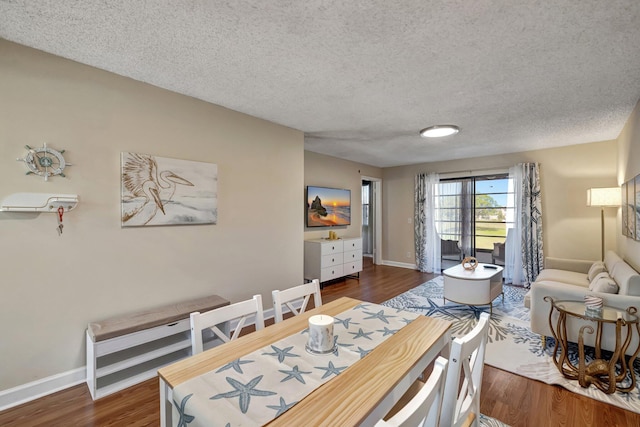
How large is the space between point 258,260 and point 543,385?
2843mm

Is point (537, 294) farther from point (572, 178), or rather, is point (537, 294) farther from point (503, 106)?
point (572, 178)

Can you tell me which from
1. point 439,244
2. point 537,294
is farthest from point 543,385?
point 439,244

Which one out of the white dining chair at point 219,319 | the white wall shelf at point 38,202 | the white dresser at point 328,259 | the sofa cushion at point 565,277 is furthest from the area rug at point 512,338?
the white wall shelf at point 38,202

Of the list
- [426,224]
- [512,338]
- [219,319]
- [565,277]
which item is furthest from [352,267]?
[219,319]

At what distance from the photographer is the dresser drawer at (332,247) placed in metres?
4.80

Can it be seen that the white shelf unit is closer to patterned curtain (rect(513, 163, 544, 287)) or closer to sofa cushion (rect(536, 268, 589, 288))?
sofa cushion (rect(536, 268, 589, 288))

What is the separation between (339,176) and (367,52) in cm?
387

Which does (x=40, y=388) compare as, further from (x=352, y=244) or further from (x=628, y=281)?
(x=628, y=281)

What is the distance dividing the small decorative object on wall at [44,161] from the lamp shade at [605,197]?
233 inches

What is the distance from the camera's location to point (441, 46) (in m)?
1.92

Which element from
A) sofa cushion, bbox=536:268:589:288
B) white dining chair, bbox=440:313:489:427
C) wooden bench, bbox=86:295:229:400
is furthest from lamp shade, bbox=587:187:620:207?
wooden bench, bbox=86:295:229:400

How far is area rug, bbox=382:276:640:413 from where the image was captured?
2.14 metres

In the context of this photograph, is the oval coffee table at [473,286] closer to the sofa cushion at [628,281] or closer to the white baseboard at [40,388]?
the sofa cushion at [628,281]

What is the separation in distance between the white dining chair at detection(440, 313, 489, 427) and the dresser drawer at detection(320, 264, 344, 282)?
354 centimetres
